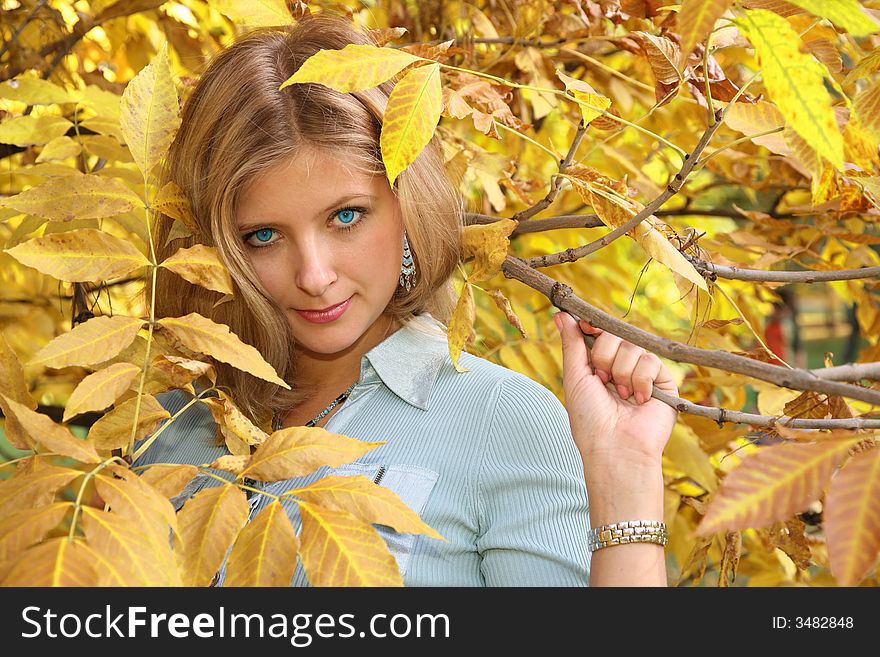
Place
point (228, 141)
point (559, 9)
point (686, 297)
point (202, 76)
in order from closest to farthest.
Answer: point (686, 297) < point (228, 141) < point (202, 76) < point (559, 9)

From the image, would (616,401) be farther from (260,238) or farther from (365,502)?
(260,238)

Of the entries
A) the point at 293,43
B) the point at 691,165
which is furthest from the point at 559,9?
the point at 691,165

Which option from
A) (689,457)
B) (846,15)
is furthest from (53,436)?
(689,457)

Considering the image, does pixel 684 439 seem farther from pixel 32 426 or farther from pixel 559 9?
pixel 32 426

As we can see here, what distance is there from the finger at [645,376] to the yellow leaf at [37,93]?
0.78 meters

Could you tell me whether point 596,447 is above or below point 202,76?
below

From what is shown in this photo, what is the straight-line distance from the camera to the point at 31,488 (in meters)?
0.67

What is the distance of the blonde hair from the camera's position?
1.11 m

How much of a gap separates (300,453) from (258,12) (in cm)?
56

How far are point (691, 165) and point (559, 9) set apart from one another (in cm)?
86

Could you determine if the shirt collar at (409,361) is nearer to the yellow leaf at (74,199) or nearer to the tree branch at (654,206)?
the tree branch at (654,206)
